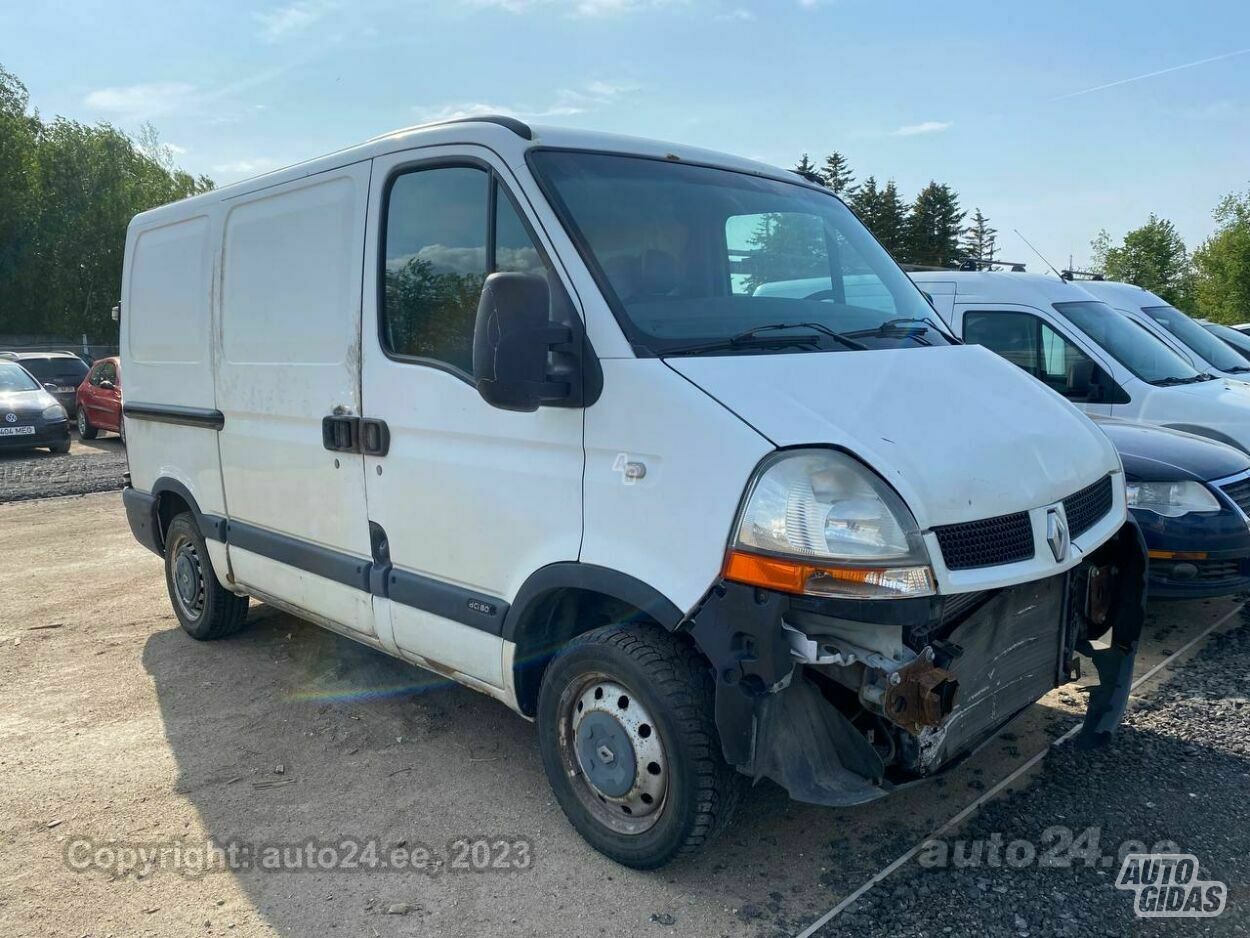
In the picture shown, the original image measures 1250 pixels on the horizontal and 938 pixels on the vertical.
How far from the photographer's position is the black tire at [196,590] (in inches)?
215

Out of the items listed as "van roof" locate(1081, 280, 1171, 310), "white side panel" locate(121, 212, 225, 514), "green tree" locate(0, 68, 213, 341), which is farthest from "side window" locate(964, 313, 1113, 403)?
"green tree" locate(0, 68, 213, 341)

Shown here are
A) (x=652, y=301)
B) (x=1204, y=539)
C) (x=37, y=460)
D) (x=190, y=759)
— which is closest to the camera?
(x=652, y=301)

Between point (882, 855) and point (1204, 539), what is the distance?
109 inches

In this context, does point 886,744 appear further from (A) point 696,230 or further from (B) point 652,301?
(A) point 696,230

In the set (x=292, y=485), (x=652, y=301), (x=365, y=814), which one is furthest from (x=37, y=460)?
(x=652, y=301)

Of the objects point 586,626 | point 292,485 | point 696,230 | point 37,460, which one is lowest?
point 37,460

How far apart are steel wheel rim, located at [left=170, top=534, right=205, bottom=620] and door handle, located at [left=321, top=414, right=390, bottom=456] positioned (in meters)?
1.90

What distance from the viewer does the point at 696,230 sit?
353 centimetres

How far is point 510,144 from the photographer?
11.0 feet

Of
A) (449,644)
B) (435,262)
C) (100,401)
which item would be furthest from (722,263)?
(100,401)

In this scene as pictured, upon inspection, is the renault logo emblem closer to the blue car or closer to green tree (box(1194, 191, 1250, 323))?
the blue car

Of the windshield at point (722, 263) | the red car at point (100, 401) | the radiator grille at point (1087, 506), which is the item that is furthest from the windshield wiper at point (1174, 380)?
the red car at point (100, 401)

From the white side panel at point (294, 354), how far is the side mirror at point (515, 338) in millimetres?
1177

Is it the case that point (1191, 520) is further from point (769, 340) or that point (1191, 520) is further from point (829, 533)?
point (829, 533)
